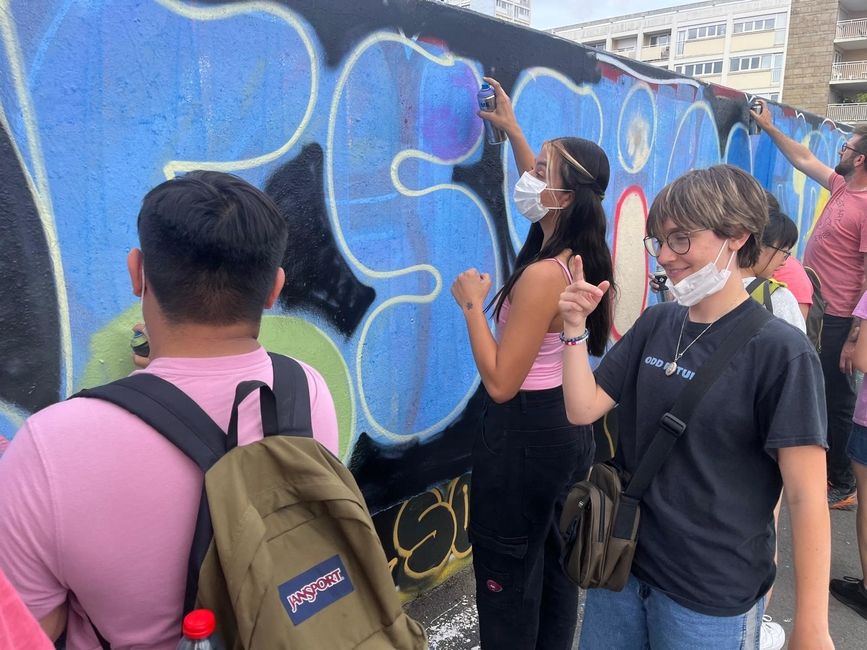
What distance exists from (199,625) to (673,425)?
118 centimetres

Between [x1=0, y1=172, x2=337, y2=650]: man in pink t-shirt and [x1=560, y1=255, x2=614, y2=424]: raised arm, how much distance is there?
0.92 metres

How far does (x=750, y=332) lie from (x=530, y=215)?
0.93 meters

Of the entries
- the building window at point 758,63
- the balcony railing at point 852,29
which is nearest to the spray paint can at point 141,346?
the balcony railing at point 852,29

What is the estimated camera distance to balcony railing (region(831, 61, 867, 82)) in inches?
1308

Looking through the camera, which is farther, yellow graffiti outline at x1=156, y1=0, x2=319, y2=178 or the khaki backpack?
yellow graffiti outline at x1=156, y1=0, x2=319, y2=178

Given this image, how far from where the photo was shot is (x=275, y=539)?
93 cm

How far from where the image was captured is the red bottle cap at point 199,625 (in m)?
0.84

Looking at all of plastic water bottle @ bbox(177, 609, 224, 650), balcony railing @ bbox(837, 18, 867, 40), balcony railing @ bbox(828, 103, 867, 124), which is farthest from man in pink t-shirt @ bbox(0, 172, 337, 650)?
balcony railing @ bbox(837, 18, 867, 40)

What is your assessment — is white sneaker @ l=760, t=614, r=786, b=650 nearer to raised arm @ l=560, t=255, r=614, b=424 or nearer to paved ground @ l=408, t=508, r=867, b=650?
paved ground @ l=408, t=508, r=867, b=650

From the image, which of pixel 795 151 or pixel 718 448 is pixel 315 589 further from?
pixel 795 151

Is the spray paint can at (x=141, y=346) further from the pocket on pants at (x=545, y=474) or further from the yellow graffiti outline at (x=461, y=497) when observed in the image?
the yellow graffiti outline at (x=461, y=497)

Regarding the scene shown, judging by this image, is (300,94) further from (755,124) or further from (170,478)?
(755,124)

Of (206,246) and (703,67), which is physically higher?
(703,67)

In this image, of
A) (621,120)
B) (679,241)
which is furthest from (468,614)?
(621,120)
